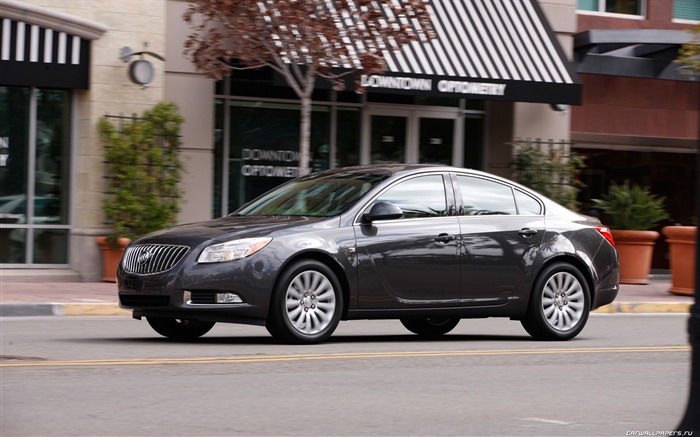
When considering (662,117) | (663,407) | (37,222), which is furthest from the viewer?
(662,117)

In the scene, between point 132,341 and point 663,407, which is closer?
point 663,407

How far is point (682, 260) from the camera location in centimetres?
1944

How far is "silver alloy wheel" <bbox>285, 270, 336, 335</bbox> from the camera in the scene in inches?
396

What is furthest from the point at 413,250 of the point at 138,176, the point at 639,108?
the point at 639,108

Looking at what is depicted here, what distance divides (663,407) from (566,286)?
401 centimetres

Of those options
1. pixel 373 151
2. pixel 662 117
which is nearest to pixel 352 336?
pixel 373 151

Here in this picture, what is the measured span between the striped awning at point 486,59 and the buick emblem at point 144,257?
29.8ft

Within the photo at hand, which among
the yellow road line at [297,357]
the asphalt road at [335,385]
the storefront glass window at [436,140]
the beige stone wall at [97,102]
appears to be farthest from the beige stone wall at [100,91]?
the yellow road line at [297,357]

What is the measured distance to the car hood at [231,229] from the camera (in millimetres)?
9953

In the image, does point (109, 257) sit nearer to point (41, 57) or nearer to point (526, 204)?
point (41, 57)

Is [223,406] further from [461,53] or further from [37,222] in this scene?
[461,53]

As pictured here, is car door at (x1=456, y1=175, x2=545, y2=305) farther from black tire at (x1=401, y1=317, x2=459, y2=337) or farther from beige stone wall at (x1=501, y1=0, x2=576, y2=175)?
beige stone wall at (x1=501, y1=0, x2=576, y2=175)

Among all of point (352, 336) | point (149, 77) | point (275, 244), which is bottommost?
point (352, 336)

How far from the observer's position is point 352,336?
1148cm
